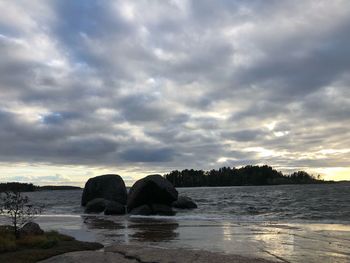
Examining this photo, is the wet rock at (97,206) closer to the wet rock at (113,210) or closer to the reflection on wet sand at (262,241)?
the wet rock at (113,210)

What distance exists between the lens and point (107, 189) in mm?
49281

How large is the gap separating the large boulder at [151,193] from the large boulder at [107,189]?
808 cm

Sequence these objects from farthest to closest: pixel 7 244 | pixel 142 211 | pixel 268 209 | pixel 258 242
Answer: pixel 268 209, pixel 142 211, pixel 258 242, pixel 7 244

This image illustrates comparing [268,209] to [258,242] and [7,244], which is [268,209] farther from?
[7,244]

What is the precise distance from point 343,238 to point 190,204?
27375mm

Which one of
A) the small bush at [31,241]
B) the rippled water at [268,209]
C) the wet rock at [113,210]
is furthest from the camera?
the wet rock at [113,210]

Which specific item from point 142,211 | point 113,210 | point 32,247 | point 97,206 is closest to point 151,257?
point 32,247

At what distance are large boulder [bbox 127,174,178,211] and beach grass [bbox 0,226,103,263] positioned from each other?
23.6m

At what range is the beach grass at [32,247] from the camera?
12.4 metres

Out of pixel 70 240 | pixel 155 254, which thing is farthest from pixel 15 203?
pixel 155 254

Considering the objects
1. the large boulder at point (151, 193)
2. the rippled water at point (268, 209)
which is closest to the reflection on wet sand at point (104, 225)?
the rippled water at point (268, 209)

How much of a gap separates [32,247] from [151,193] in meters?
26.3

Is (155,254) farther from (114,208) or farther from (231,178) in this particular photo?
(231,178)

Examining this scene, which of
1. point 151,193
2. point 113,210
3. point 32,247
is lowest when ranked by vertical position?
point 32,247
